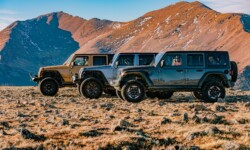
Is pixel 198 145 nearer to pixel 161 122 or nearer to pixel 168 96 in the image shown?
pixel 161 122

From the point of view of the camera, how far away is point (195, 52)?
1717 centimetres

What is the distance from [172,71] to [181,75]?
1.47 feet

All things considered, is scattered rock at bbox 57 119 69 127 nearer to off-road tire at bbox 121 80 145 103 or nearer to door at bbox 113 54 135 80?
off-road tire at bbox 121 80 145 103

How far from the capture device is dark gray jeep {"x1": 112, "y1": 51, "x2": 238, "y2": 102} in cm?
1702

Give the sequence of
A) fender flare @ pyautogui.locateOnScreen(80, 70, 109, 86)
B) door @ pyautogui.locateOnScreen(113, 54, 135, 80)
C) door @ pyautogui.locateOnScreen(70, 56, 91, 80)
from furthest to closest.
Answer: door @ pyautogui.locateOnScreen(70, 56, 91, 80), fender flare @ pyautogui.locateOnScreen(80, 70, 109, 86), door @ pyautogui.locateOnScreen(113, 54, 135, 80)

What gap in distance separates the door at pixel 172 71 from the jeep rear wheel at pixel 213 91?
106cm

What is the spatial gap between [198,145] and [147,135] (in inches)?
50.1

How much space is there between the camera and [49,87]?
22.7 meters

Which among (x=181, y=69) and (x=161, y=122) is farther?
(x=181, y=69)

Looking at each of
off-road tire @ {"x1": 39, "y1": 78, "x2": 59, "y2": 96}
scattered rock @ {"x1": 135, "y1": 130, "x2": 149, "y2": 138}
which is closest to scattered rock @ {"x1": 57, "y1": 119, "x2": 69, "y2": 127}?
scattered rock @ {"x1": 135, "y1": 130, "x2": 149, "y2": 138}

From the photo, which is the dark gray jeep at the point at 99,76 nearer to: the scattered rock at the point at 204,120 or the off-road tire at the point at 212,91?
the off-road tire at the point at 212,91

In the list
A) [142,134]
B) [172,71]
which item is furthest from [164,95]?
[142,134]

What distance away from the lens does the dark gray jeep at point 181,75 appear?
17016 mm

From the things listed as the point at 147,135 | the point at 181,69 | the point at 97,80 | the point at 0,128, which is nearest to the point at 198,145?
the point at 147,135
